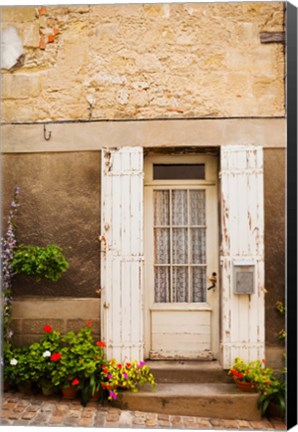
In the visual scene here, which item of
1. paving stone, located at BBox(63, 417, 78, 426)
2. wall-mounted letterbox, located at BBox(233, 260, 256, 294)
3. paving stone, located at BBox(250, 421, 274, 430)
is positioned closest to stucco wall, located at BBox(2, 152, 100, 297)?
paving stone, located at BBox(63, 417, 78, 426)

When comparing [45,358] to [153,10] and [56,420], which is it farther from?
[153,10]

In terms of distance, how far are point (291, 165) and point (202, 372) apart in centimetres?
226

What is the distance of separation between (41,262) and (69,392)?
4.34 feet

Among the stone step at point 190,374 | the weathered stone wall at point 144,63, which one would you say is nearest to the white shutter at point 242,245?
the stone step at point 190,374

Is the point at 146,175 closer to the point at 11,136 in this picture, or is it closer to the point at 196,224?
the point at 196,224

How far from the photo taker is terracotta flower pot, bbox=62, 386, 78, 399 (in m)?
3.75

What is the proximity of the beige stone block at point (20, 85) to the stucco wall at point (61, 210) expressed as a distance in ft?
2.06

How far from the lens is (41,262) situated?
3.76 metres

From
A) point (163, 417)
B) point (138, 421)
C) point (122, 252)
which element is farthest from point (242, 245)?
point (138, 421)

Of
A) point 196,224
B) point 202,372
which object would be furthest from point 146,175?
point 202,372

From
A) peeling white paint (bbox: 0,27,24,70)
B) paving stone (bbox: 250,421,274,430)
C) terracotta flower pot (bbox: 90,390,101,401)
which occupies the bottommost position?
paving stone (bbox: 250,421,274,430)

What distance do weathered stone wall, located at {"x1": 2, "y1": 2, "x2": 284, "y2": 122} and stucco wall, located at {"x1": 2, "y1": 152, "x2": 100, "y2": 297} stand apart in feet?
1.58

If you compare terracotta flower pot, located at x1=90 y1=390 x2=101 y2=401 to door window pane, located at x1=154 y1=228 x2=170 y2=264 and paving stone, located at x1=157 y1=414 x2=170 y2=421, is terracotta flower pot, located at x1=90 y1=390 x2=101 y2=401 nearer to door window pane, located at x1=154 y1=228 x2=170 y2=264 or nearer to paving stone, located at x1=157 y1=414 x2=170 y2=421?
paving stone, located at x1=157 y1=414 x2=170 y2=421

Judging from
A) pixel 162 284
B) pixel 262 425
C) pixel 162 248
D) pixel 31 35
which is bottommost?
pixel 262 425
